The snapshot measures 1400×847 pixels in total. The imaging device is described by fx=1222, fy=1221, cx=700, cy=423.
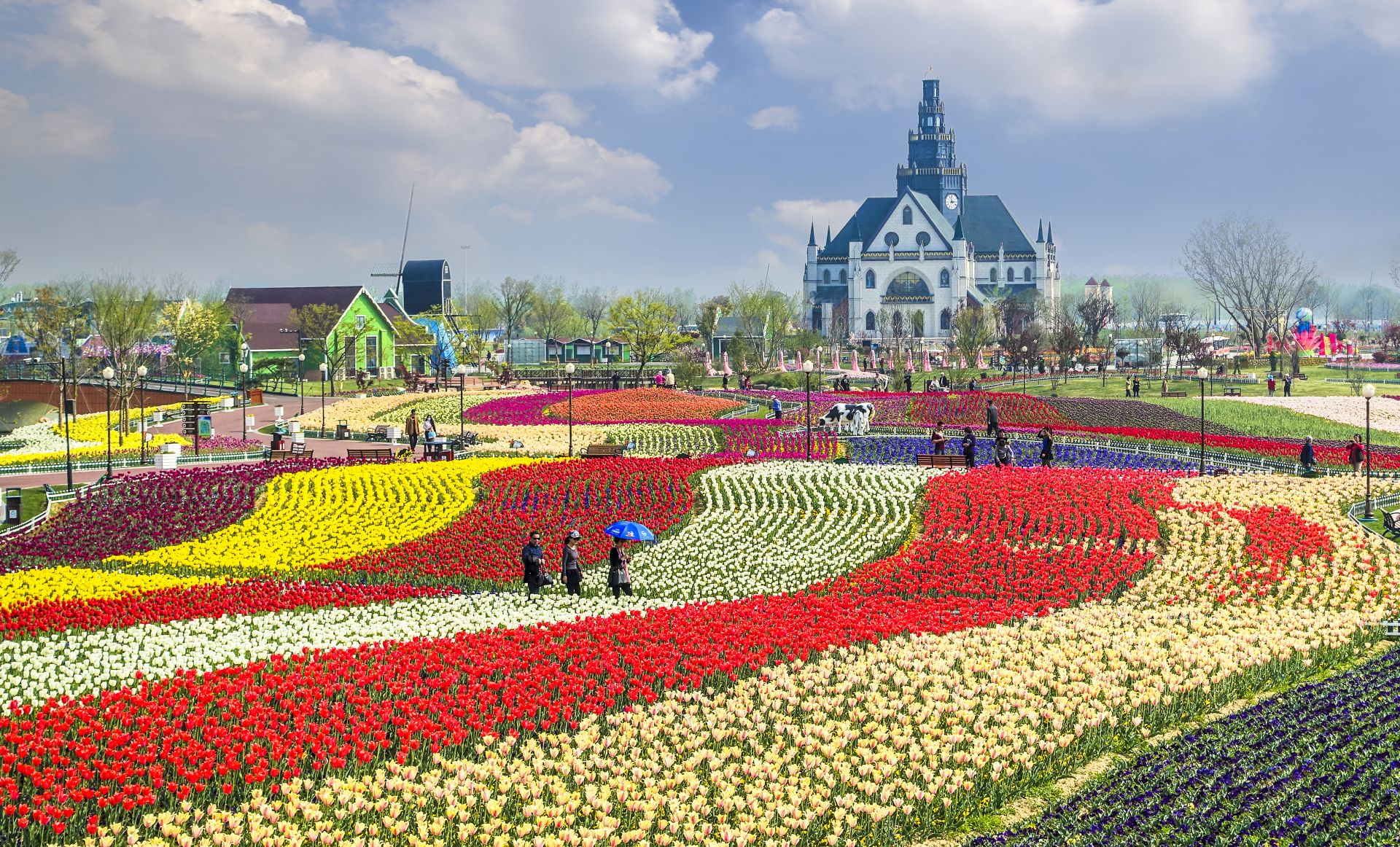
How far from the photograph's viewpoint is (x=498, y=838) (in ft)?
30.4

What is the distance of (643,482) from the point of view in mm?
27453

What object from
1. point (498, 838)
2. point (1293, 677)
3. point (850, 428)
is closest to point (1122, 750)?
point (1293, 677)

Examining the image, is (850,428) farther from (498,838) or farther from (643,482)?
(498,838)

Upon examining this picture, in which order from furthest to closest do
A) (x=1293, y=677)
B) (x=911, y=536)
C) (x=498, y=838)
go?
(x=911, y=536), (x=1293, y=677), (x=498, y=838)

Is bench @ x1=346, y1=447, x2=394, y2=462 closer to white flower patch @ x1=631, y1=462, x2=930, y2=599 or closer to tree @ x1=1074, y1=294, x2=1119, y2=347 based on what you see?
white flower patch @ x1=631, y1=462, x2=930, y2=599

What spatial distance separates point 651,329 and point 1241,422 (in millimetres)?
43966

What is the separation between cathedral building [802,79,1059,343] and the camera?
432ft

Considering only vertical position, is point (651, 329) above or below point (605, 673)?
above

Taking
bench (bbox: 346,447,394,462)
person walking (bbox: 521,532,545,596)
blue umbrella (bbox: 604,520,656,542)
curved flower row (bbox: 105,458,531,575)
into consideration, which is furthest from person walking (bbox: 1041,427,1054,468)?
bench (bbox: 346,447,394,462)

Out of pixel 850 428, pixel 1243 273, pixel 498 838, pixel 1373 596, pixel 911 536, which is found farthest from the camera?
pixel 1243 273

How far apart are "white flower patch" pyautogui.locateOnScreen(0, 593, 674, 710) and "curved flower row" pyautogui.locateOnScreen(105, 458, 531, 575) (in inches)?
170

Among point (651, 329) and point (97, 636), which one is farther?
point (651, 329)

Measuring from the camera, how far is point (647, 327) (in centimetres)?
7962

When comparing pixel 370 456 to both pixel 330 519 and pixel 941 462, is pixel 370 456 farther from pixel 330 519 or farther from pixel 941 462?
pixel 941 462
